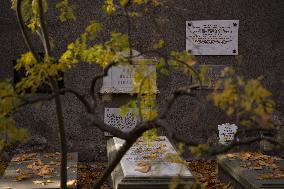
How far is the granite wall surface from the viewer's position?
865 centimetres

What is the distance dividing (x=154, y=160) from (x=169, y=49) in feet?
9.48

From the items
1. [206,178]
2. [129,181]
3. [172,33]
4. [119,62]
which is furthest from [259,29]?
[119,62]

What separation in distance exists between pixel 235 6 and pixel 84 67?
8.30 ft

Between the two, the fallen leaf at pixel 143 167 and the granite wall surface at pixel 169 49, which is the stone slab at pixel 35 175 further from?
the granite wall surface at pixel 169 49

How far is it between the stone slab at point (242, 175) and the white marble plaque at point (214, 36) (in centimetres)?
221

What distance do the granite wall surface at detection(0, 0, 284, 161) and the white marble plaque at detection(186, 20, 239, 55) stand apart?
0.09 meters

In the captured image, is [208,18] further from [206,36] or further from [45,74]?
[45,74]

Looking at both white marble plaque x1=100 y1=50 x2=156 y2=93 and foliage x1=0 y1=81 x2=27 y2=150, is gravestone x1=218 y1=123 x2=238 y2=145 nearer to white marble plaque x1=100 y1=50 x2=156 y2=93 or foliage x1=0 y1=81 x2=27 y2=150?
white marble plaque x1=100 y1=50 x2=156 y2=93

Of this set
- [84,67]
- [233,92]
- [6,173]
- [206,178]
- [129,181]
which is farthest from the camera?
[84,67]

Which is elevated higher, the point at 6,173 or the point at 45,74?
the point at 45,74

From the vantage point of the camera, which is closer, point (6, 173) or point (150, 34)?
point (6, 173)

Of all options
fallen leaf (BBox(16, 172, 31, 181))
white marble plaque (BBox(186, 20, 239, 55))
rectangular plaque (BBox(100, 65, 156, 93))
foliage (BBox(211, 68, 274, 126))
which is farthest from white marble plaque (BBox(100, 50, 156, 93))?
foliage (BBox(211, 68, 274, 126))

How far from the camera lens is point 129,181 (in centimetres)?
543

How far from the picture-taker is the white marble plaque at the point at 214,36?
8.78 metres
